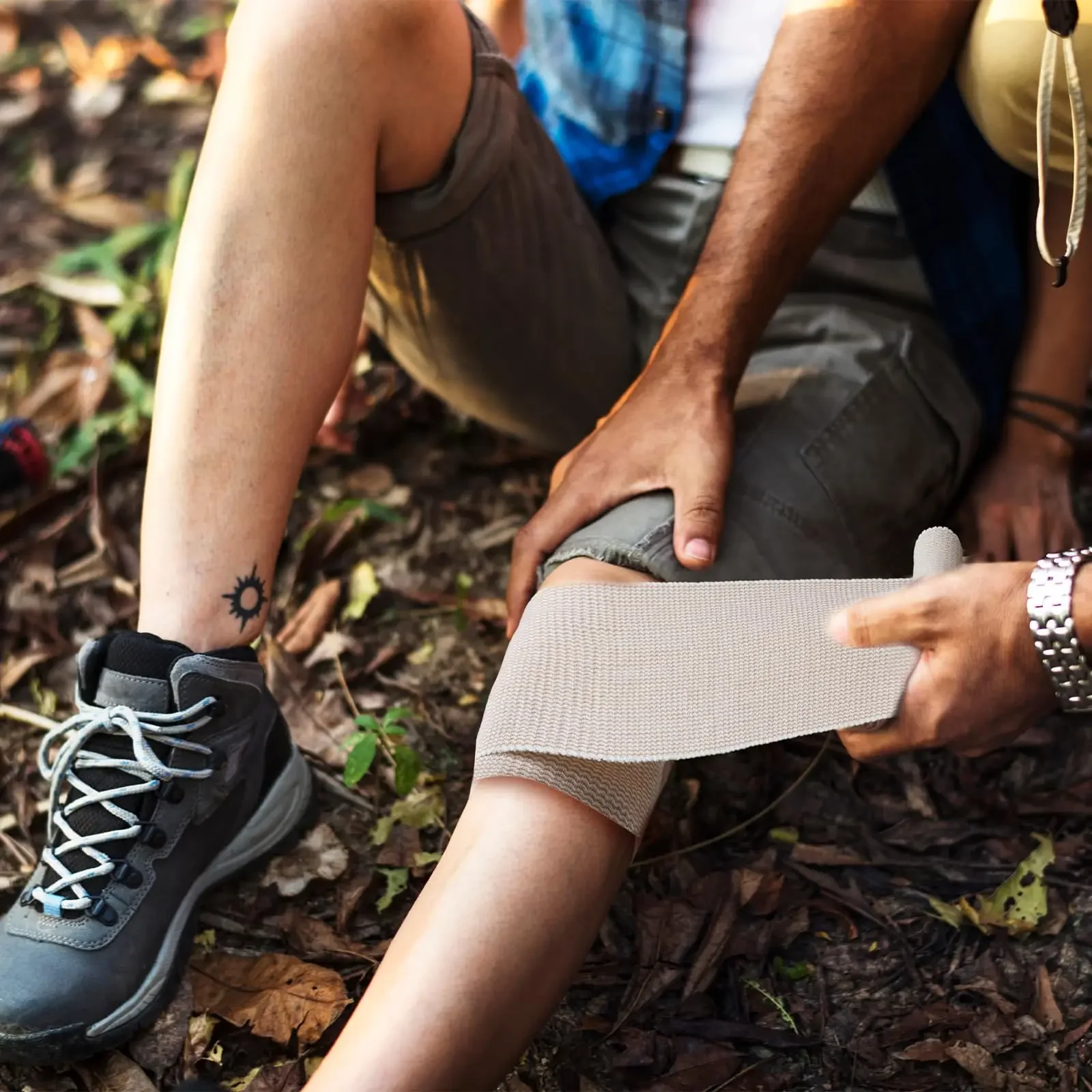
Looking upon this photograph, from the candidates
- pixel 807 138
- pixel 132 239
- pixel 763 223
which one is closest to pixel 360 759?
pixel 763 223

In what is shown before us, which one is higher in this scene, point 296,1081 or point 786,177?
point 786,177

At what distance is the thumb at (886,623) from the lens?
1.07 meters

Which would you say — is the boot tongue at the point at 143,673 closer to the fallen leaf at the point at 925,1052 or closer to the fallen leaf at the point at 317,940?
the fallen leaf at the point at 317,940

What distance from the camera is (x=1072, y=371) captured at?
1.48m

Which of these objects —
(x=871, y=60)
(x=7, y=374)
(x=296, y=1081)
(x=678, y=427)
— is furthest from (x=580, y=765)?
(x=7, y=374)

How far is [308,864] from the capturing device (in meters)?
1.46

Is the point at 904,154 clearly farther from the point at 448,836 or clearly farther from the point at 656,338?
the point at 448,836

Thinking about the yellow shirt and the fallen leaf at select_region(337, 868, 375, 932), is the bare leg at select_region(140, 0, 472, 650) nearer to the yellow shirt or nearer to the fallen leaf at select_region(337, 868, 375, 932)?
the fallen leaf at select_region(337, 868, 375, 932)

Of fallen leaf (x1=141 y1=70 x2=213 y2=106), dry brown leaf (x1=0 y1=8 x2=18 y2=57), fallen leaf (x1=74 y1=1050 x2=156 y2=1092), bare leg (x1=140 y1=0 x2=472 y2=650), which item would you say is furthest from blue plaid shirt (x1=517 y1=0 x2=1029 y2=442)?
dry brown leaf (x1=0 y1=8 x2=18 y2=57)

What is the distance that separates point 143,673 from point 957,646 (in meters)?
0.81

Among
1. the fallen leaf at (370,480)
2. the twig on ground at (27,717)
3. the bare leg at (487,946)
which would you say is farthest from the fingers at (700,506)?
the twig on ground at (27,717)

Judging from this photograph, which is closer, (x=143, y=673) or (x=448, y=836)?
(x=143, y=673)

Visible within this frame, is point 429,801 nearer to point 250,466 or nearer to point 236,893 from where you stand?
point 236,893

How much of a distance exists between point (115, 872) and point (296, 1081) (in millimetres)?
294
